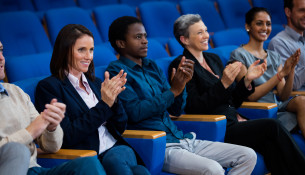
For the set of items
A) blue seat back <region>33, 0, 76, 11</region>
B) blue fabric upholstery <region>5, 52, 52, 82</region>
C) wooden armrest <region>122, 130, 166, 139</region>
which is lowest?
wooden armrest <region>122, 130, 166, 139</region>

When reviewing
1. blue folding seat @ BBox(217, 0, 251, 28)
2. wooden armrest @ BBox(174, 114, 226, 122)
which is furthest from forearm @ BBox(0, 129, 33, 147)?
blue folding seat @ BBox(217, 0, 251, 28)

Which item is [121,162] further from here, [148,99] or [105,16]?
[105,16]

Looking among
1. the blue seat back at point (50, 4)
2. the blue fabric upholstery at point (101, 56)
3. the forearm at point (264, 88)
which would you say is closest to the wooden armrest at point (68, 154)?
the blue fabric upholstery at point (101, 56)

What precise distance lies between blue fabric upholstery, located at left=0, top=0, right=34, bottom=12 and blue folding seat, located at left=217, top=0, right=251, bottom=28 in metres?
1.11

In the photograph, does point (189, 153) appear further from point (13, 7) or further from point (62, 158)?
point (13, 7)

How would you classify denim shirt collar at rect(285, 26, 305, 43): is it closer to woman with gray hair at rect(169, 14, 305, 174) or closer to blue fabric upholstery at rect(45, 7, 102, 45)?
woman with gray hair at rect(169, 14, 305, 174)

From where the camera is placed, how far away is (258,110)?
153cm

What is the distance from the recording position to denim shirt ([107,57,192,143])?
3.97ft

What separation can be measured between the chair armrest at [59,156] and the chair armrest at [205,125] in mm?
448

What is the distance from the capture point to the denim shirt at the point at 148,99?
121 cm

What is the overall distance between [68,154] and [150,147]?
227mm

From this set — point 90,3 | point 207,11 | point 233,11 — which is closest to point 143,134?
point 90,3

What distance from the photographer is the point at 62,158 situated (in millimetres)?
959

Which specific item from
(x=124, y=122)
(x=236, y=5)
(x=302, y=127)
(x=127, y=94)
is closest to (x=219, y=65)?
(x=302, y=127)
